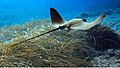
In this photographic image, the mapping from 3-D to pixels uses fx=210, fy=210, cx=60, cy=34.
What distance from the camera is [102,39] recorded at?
5074 mm

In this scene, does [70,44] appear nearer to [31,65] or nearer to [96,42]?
[96,42]

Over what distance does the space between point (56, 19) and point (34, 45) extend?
118 cm

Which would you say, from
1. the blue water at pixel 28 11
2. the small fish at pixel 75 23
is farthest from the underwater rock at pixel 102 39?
the blue water at pixel 28 11

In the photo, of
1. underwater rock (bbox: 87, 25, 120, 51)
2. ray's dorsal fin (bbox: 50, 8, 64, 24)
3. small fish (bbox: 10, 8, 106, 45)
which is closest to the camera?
small fish (bbox: 10, 8, 106, 45)

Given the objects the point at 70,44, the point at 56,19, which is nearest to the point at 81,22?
the point at 70,44

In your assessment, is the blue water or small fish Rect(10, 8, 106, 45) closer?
small fish Rect(10, 8, 106, 45)

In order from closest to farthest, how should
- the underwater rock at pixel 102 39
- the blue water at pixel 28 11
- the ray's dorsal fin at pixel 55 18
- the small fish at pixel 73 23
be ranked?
the small fish at pixel 73 23 → the ray's dorsal fin at pixel 55 18 → the underwater rock at pixel 102 39 → the blue water at pixel 28 11

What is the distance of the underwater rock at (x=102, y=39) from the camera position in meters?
4.98

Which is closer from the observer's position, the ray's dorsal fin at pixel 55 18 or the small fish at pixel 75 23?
the small fish at pixel 75 23

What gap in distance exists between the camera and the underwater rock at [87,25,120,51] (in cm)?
498

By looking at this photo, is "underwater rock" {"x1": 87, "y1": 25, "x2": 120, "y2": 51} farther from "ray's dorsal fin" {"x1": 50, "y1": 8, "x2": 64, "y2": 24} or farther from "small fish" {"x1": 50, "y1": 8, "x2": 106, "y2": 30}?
"ray's dorsal fin" {"x1": 50, "y1": 8, "x2": 64, "y2": 24}

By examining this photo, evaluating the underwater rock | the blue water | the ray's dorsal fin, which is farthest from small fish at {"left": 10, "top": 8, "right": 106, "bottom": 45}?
the blue water

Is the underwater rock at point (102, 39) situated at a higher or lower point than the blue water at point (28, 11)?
lower

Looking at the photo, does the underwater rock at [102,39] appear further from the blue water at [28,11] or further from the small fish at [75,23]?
the blue water at [28,11]
